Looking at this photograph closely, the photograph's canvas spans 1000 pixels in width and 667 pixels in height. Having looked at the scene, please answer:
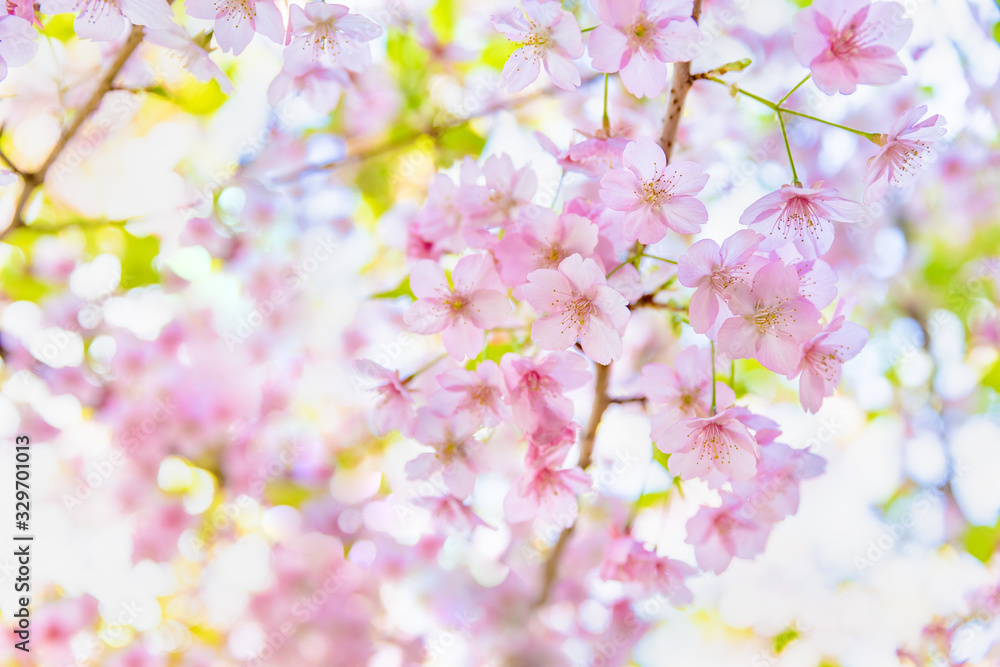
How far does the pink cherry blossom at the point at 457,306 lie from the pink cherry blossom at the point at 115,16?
1.71 ft

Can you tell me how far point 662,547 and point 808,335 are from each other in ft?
2.24

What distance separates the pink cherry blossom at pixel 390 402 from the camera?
114cm

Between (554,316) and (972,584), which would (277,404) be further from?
(972,584)

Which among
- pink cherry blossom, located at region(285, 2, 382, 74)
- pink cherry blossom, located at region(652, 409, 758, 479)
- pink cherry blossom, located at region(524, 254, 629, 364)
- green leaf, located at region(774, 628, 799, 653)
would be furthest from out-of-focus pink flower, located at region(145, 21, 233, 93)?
green leaf, located at region(774, 628, 799, 653)

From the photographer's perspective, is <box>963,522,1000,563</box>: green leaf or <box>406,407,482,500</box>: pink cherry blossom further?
<box>963,522,1000,563</box>: green leaf

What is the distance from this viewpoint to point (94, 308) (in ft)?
6.83

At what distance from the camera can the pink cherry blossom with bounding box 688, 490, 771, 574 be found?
120 centimetres

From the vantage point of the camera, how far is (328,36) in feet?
3.56

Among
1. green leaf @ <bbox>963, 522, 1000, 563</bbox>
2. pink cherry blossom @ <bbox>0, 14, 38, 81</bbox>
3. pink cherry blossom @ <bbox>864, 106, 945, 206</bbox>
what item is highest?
pink cherry blossom @ <bbox>0, 14, 38, 81</bbox>

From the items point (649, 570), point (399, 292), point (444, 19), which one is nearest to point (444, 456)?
point (399, 292)

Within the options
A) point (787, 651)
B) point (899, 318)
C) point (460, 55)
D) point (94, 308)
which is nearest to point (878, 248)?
point (899, 318)

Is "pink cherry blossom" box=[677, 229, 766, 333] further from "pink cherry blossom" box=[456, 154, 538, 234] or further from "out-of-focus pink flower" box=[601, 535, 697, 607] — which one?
"out-of-focus pink flower" box=[601, 535, 697, 607]

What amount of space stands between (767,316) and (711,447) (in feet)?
0.73

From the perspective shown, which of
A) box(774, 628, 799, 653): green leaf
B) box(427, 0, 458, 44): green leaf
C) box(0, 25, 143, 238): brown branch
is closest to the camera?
box(0, 25, 143, 238): brown branch
